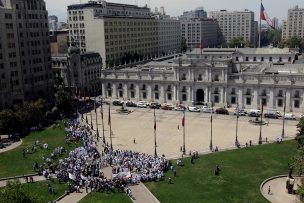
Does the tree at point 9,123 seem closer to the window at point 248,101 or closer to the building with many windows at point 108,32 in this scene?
the window at point 248,101

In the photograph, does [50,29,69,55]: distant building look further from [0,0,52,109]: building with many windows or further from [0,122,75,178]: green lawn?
[0,122,75,178]: green lawn

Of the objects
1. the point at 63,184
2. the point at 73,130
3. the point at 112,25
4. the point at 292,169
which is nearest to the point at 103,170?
the point at 63,184

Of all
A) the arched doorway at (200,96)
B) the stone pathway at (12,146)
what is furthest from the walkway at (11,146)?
the arched doorway at (200,96)

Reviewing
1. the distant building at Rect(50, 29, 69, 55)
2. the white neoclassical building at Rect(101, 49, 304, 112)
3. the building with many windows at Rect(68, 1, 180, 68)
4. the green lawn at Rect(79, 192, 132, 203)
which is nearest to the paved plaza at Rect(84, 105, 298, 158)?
the white neoclassical building at Rect(101, 49, 304, 112)

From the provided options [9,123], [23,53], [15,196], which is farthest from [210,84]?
[15,196]

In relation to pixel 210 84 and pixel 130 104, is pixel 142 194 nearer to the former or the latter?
pixel 210 84

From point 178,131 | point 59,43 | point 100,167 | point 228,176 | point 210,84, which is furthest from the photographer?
point 59,43
